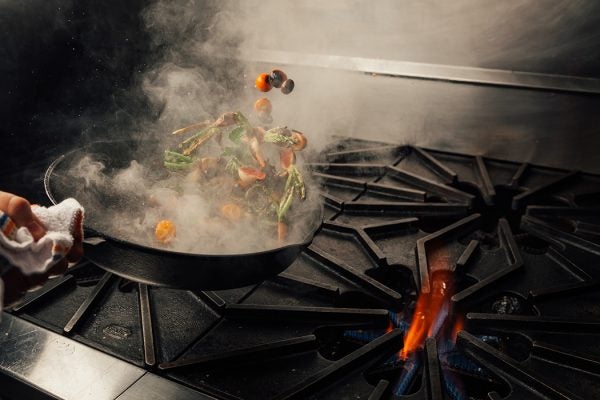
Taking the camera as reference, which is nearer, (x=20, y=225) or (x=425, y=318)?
(x=20, y=225)

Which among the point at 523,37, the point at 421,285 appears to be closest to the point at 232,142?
the point at 421,285

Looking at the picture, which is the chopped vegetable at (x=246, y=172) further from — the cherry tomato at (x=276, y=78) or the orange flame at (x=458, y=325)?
the orange flame at (x=458, y=325)

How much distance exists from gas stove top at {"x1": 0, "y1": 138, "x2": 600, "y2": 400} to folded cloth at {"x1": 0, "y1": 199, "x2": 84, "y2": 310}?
1.94 feet

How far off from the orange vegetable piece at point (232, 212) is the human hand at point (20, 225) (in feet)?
2.84

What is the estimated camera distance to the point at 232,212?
2.18m

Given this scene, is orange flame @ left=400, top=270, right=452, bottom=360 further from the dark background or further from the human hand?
the dark background

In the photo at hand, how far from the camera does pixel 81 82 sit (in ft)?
8.95

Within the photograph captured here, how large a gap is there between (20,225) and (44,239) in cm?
8

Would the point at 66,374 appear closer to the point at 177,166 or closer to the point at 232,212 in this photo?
the point at 232,212

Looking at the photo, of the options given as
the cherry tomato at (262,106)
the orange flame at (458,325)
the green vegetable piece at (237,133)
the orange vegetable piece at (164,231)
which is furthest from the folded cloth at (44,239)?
the orange flame at (458,325)

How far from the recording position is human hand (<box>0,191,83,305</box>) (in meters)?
1.29

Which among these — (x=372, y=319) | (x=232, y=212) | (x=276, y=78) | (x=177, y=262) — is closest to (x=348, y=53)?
(x=276, y=78)

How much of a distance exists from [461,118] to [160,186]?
208 cm

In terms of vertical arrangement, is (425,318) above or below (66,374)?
above
